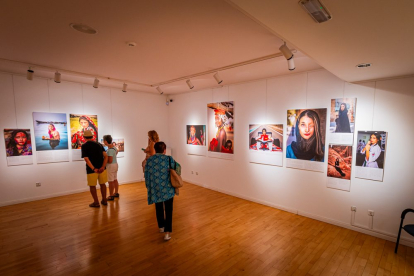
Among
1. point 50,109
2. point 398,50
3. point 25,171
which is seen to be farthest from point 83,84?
point 398,50

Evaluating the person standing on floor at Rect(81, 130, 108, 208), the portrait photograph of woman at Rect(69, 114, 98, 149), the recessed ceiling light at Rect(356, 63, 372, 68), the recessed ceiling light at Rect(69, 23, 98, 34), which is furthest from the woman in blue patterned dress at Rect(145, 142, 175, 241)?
the portrait photograph of woman at Rect(69, 114, 98, 149)

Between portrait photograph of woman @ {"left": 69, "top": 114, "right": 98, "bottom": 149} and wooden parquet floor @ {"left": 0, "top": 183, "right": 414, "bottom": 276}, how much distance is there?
6.67ft

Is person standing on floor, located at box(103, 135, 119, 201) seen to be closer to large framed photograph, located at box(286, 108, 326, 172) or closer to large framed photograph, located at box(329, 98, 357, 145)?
large framed photograph, located at box(286, 108, 326, 172)

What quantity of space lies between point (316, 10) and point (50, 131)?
702cm

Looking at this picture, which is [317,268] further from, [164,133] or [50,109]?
[50,109]

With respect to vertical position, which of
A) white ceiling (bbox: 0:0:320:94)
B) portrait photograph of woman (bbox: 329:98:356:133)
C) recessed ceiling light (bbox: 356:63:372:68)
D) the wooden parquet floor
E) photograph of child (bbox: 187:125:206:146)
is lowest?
the wooden parquet floor

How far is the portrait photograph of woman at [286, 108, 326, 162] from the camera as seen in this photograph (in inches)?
173

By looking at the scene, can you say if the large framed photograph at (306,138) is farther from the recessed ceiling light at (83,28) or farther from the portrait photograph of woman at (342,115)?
the recessed ceiling light at (83,28)

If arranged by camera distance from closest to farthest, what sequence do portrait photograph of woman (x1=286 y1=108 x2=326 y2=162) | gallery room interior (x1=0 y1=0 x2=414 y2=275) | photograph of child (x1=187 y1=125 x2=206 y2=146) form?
gallery room interior (x1=0 y1=0 x2=414 y2=275), portrait photograph of woman (x1=286 y1=108 x2=326 y2=162), photograph of child (x1=187 y1=125 x2=206 y2=146)

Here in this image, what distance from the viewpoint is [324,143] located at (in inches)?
171

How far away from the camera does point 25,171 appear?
17.9ft

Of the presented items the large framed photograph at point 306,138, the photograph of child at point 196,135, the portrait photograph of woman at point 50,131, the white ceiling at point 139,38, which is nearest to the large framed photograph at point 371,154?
the large framed photograph at point 306,138

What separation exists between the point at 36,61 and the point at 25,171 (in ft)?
10.8

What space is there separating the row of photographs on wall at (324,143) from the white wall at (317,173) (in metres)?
0.13
